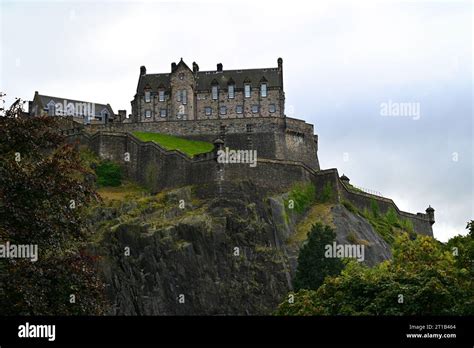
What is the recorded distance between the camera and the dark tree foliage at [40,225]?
68.2 ft

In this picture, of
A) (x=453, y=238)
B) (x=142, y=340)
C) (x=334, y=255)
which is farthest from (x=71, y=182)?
(x=334, y=255)

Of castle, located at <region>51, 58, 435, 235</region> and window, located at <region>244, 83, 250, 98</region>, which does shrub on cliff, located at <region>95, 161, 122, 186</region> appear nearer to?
castle, located at <region>51, 58, 435, 235</region>

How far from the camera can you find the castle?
225ft

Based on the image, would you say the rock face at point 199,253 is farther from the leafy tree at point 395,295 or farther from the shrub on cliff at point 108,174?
the leafy tree at point 395,295

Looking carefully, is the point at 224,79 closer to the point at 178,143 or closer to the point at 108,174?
the point at 178,143

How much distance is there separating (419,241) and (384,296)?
16.2 metres

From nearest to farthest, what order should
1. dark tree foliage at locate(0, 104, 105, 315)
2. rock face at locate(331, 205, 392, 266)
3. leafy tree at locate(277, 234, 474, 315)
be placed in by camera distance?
dark tree foliage at locate(0, 104, 105, 315) → leafy tree at locate(277, 234, 474, 315) → rock face at locate(331, 205, 392, 266)

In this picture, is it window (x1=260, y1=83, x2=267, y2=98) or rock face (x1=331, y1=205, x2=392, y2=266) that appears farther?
window (x1=260, y1=83, x2=267, y2=98)

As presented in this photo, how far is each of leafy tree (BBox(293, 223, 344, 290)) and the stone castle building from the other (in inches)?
1120

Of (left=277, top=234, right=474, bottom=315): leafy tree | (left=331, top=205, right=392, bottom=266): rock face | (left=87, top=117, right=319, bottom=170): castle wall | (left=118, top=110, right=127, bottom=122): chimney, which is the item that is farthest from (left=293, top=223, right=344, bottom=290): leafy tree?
(left=118, top=110, right=127, bottom=122): chimney

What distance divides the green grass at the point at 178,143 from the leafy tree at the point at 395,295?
34.6 m

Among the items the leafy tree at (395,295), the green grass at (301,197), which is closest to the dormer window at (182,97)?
the green grass at (301,197)

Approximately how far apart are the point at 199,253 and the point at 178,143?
1863 cm

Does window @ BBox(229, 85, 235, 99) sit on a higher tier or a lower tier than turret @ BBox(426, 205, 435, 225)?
higher
